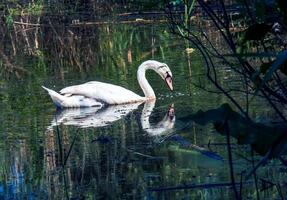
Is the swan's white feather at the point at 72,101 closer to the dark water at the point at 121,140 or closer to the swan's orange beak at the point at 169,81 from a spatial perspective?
the dark water at the point at 121,140

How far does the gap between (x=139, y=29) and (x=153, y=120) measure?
344 inches

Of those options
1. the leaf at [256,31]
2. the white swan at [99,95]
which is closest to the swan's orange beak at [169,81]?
the white swan at [99,95]

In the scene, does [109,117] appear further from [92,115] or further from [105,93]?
[105,93]

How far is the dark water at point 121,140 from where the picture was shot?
4.34 metres

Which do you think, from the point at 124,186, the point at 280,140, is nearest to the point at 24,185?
the point at 124,186

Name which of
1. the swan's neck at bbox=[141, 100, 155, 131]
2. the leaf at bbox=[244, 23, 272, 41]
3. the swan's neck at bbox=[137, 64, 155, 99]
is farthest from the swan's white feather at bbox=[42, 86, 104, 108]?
the leaf at bbox=[244, 23, 272, 41]

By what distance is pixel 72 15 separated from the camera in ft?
64.0

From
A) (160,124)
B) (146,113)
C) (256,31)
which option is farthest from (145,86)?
(256,31)

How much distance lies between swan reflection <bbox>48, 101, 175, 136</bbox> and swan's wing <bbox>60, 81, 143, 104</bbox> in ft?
0.23

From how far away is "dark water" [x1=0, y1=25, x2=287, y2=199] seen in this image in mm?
4336

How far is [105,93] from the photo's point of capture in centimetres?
902

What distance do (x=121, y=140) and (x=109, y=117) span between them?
1.85 metres

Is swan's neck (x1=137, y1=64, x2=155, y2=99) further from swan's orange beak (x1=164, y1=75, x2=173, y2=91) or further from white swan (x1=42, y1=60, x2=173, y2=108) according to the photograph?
swan's orange beak (x1=164, y1=75, x2=173, y2=91)

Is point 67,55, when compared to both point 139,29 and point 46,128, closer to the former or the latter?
point 139,29
